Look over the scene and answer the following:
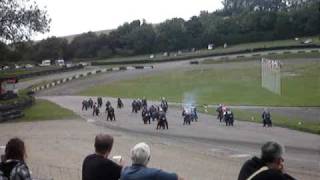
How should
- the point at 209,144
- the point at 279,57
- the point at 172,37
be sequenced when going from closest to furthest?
the point at 209,144
the point at 279,57
the point at 172,37

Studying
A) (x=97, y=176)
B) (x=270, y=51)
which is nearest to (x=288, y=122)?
(x=97, y=176)

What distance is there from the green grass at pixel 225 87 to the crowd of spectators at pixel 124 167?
52.3 meters

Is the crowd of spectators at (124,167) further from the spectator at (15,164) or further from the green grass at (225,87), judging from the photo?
the green grass at (225,87)

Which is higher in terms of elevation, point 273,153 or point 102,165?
point 273,153

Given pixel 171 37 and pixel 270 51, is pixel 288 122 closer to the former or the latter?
pixel 270 51

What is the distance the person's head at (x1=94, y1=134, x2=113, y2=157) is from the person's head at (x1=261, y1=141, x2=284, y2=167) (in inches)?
74.4

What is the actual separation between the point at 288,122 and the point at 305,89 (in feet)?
88.8

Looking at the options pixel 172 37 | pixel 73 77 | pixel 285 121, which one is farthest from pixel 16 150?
pixel 172 37

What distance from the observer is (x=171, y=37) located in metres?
139

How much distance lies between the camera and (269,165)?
735cm

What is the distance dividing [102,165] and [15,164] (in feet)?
3.62

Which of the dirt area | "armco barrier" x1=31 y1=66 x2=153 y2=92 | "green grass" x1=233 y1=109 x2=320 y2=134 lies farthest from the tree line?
the dirt area

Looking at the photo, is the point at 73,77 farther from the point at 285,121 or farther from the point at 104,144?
the point at 104,144

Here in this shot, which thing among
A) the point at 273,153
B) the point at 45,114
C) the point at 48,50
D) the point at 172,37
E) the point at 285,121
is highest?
the point at 273,153
